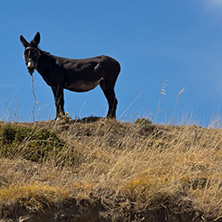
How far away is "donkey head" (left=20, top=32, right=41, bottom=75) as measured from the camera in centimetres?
1366

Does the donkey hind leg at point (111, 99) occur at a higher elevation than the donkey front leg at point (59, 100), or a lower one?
higher

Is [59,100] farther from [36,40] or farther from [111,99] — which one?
[36,40]

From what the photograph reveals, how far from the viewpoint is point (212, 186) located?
7535 mm

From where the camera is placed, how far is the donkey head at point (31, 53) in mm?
13664

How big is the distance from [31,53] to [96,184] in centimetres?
778

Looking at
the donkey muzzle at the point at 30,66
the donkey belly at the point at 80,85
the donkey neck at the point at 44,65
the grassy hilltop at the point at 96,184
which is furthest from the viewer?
the donkey belly at the point at 80,85

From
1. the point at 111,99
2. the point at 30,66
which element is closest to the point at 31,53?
the point at 30,66

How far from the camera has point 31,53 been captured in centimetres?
1382

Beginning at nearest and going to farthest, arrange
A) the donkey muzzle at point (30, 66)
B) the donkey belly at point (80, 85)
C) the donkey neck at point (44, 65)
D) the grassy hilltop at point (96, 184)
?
the grassy hilltop at point (96, 184), the donkey muzzle at point (30, 66), the donkey neck at point (44, 65), the donkey belly at point (80, 85)

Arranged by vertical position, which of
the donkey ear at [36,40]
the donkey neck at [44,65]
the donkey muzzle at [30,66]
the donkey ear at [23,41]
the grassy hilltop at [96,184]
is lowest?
the grassy hilltop at [96,184]

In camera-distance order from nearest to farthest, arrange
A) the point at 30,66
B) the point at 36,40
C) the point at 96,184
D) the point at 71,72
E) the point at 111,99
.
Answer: the point at 96,184 → the point at 30,66 → the point at 36,40 → the point at 71,72 → the point at 111,99

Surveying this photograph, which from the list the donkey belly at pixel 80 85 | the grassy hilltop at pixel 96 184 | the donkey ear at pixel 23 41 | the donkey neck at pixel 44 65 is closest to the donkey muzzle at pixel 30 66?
the donkey neck at pixel 44 65

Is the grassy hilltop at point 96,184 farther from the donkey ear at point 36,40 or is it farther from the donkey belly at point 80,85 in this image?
the donkey ear at point 36,40

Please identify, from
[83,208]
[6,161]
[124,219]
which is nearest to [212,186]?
[124,219]
